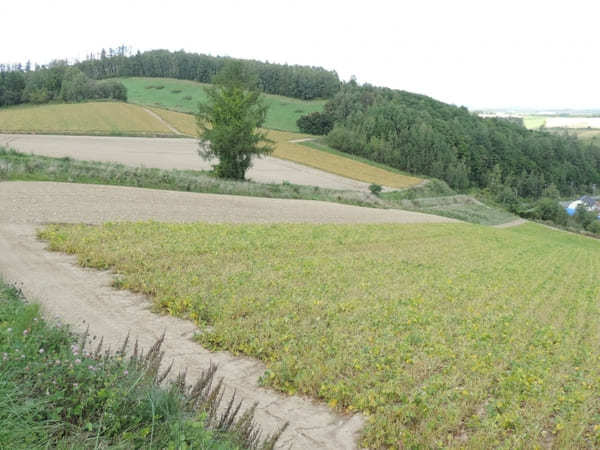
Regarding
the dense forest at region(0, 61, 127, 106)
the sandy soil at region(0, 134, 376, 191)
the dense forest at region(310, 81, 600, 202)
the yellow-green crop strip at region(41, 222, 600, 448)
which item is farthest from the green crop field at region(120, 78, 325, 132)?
the yellow-green crop strip at region(41, 222, 600, 448)

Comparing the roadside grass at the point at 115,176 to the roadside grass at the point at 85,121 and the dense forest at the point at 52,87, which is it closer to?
the roadside grass at the point at 85,121

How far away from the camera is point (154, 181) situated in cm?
3173

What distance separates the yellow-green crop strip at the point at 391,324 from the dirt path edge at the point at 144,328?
0.29 meters

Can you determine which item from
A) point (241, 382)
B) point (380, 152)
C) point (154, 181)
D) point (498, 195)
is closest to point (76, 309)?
point (241, 382)

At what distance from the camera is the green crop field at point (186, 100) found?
10931 centimetres

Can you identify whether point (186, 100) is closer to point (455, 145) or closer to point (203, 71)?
point (203, 71)

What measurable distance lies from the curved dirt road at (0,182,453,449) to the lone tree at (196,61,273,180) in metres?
16.9

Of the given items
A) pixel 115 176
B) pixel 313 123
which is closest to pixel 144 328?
pixel 115 176

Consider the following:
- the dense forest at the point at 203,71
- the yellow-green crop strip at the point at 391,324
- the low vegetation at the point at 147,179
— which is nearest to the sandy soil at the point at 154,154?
→ the low vegetation at the point at 147,179

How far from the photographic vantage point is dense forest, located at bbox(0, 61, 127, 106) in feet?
301

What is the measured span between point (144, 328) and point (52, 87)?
108 m

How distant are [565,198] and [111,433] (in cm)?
14891

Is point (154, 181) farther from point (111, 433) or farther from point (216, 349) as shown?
point (111, 433)

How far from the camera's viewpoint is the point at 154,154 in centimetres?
5675
